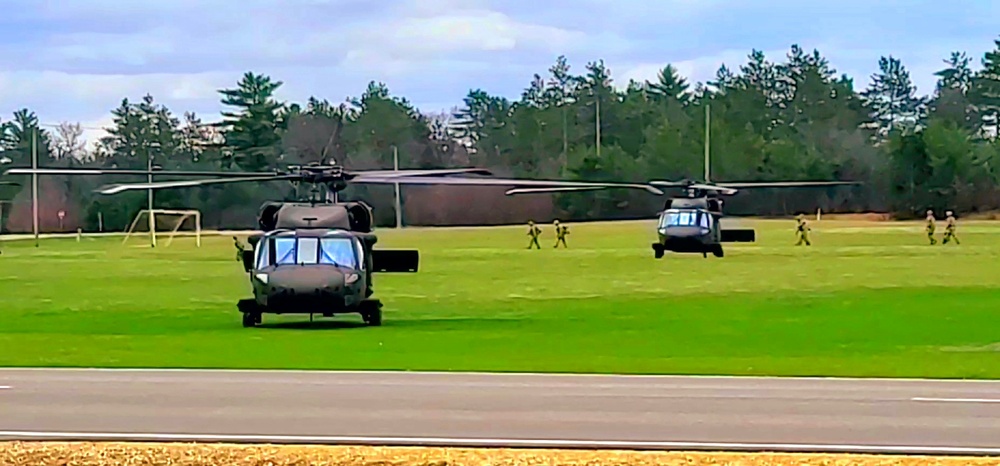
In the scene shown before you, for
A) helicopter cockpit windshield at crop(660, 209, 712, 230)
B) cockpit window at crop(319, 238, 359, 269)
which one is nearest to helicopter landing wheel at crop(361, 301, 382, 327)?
cockpit window at crop(319, 238, 359, 269)

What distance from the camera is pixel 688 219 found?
5091 centimetres

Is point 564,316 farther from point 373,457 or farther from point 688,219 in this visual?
point 688,219

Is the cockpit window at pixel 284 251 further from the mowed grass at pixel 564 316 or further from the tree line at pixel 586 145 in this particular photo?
the tree line at pixel 586 145

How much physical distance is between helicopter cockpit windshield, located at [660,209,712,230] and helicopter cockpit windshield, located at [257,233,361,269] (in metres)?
26.1

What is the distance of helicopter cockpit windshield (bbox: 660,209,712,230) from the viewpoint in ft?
167

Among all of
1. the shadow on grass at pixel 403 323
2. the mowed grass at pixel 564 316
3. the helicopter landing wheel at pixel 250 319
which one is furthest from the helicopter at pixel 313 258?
the shadow on grass at pixel 403 323

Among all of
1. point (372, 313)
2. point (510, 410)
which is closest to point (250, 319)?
point (372, 313)

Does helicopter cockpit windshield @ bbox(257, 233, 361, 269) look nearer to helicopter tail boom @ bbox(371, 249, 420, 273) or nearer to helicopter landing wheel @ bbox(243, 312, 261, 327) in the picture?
helicopter tail boom @ bbox(371, 249, 420, 273)

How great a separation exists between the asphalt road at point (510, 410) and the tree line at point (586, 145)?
6230 centimetres

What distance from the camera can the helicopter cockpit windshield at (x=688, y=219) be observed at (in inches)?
2000

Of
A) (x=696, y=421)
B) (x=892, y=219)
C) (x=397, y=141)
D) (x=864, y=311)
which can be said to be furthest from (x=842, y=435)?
(x=397, y=141)

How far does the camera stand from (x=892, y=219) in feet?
313

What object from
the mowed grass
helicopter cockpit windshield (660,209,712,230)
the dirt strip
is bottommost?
the mowed grass

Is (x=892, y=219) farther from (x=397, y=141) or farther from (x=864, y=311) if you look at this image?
(x=864, y=311)
